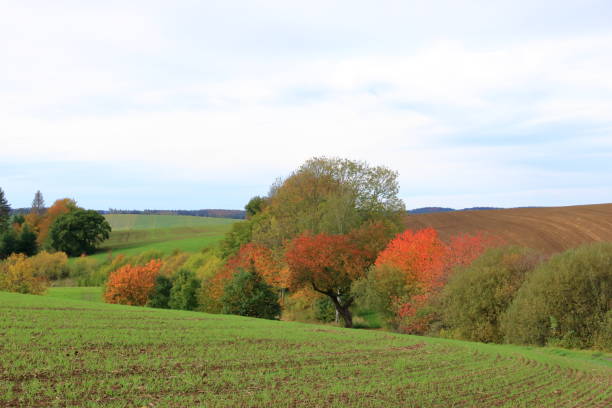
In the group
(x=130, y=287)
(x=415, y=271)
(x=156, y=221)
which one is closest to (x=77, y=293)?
(x=130, y=287)

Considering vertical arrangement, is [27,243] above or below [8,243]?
below

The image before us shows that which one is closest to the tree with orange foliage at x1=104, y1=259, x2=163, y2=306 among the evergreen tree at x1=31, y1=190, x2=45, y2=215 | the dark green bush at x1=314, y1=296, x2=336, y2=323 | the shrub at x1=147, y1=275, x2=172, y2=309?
the shrub at x1=147, y1=275, x2=172, y2=309

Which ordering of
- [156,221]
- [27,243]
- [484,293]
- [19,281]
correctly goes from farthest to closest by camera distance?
[156,221]
[27,243]
[19,281]
[484,293]

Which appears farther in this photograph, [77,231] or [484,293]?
[77,231]

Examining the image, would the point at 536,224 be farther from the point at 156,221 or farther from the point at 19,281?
the point at 156,221

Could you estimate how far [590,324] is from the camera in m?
32.9

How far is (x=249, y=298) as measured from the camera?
Result: 157 feet

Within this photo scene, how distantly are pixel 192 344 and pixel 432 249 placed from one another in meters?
34.2

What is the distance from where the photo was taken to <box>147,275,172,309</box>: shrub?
65.1 metres

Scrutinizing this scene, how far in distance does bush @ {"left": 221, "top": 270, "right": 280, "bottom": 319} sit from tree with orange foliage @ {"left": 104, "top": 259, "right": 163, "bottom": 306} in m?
21.7

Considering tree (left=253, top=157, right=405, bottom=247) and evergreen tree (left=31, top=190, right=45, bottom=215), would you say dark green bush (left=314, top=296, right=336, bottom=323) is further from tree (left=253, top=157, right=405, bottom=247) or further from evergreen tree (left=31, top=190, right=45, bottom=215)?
evergreen tree (left=31, top=190, right=45, bottom=215)

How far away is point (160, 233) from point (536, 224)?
10698 cm

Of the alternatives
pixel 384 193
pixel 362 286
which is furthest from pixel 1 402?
pixel 384 193

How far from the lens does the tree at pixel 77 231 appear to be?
115188mm
